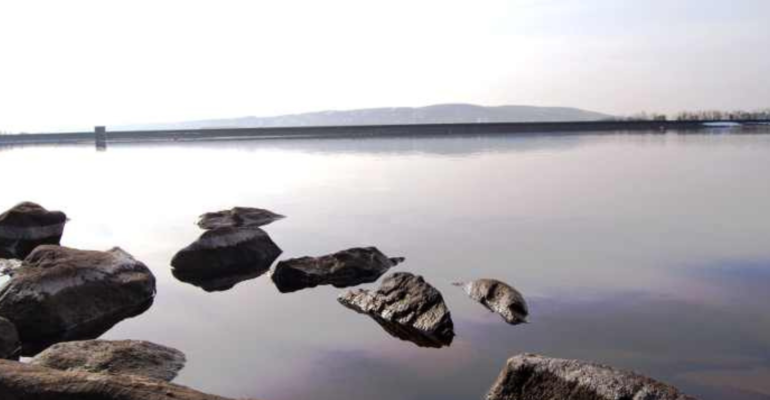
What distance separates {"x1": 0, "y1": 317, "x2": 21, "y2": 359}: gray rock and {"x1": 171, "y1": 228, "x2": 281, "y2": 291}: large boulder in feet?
17.2

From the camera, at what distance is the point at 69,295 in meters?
12.2

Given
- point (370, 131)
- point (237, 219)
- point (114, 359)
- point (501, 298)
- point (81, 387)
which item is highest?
point (370, 131)

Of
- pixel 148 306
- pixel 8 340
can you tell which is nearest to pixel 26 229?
pixel 148 306

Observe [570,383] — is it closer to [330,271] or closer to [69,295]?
[330,271]

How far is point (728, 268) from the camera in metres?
15.1

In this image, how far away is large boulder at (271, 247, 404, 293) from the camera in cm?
1496

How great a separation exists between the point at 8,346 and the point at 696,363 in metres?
10.8

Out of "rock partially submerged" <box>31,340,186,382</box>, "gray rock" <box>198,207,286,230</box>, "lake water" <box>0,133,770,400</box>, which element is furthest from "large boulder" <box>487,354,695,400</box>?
"gray rock" <box>198,207,286,230</box>

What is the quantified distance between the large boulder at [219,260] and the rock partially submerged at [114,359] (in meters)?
5.44

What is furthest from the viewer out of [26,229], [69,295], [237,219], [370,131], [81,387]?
[370,131]

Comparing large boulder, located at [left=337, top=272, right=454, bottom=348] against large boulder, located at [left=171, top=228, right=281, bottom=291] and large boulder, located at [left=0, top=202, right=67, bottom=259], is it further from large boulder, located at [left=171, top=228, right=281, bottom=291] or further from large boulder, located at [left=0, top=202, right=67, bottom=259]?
large boulder, located at [left=0, top=202, right=67, bottom=259]

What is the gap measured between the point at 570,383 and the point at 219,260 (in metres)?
10.9

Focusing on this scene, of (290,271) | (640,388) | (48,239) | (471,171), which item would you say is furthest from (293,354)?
(471,171)

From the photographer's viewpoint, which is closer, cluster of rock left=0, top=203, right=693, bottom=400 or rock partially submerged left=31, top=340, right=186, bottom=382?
cluster of rock left=0, top=203, right=693, bottom=400
